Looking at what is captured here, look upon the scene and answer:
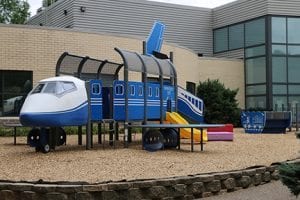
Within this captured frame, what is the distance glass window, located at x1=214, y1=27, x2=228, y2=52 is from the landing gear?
24.9m

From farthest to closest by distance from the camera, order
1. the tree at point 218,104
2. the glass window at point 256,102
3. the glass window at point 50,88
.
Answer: the glass window at point 256,102 < the tree at point 218,104 < the glass window at point 50,88

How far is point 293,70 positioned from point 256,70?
233 cm

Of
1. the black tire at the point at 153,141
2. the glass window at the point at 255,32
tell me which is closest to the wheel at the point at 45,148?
the black tire at the point at 153,141

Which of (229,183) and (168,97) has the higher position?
(168,97)

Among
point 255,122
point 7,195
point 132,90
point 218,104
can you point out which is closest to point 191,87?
point 218,104

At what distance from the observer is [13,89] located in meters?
23.2

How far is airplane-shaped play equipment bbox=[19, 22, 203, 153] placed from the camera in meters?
13.9

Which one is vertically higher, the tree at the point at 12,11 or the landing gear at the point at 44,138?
the tree at the point at 12,11

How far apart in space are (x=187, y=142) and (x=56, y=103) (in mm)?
6129

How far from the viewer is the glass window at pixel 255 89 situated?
114 ft

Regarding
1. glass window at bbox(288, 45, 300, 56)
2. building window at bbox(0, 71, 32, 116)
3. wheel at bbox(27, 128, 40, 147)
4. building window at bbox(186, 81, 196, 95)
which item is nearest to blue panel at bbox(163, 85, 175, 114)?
wheel at bbox(27, 128, 40, 147)

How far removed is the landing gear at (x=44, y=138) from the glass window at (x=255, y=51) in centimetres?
2197

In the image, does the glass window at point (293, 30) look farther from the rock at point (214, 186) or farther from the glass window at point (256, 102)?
the rock at point (214, 186)

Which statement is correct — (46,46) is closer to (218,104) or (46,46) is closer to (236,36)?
(218,104)
